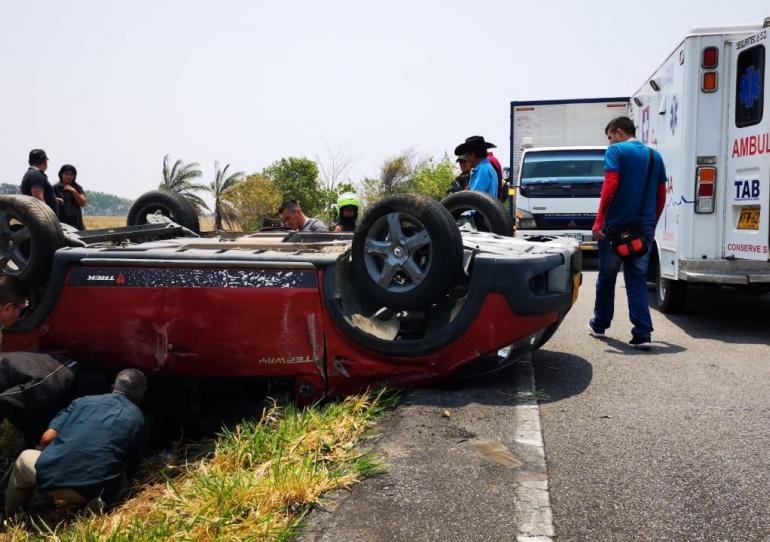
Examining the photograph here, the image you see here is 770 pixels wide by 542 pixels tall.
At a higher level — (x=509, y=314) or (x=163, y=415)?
(x=509, y=314)

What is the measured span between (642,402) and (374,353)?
1598mm

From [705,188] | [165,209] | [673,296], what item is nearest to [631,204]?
[705,188]

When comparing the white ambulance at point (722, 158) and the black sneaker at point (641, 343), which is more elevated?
the white ambulance at point (722, 158)

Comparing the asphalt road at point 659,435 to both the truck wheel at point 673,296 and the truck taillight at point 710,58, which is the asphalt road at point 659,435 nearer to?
the truck wheel at point 673,296

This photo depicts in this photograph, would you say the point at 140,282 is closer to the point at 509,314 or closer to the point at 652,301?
the point at 509,314

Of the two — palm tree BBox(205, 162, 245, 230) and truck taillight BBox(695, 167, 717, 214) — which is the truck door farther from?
palm tree BBox(205, 162, 245, 230)

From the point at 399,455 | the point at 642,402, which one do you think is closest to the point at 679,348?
the point at 642,402

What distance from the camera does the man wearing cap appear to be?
8.00 meters

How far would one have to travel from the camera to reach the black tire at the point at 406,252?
437cm

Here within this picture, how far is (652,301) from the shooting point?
28.6ft

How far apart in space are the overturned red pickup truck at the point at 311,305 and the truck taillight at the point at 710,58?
3.17 meters

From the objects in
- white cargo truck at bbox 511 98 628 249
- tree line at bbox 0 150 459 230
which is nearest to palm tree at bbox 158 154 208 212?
tree line at bbox 0 150 459 230

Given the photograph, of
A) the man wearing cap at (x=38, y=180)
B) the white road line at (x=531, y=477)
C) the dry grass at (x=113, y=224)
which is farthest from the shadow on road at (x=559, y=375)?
the dry grass at (x=113, y=224)

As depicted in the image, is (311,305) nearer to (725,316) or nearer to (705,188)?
(705,188)
